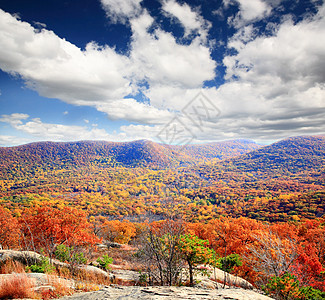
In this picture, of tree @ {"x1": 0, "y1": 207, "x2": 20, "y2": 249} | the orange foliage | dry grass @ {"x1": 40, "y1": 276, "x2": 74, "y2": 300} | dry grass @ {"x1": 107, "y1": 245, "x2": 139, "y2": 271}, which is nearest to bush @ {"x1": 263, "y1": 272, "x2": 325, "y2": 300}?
dry grass @ {"x1": 40, "y1": 276, "x2": 74, "y2": 300}

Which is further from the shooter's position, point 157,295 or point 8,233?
point 8,233

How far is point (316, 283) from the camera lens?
44.9 ft

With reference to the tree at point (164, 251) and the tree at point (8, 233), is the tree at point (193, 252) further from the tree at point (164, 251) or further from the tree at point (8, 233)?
the tree at point (8, 233)

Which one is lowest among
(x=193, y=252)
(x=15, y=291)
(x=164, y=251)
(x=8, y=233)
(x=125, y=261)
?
(x=125, y=261)

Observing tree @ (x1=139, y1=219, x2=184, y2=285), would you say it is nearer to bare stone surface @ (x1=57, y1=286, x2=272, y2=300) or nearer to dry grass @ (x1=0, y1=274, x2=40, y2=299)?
bare stone surface @ (x1=57, y1=286, x2=272, y2=300)

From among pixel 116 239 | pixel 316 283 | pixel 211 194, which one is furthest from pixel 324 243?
pixel 211 194

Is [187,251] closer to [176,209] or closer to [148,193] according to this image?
[176,209]

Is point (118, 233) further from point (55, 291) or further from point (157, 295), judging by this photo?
point (157, 295)

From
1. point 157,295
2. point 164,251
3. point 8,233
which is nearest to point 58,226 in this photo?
point 164,251

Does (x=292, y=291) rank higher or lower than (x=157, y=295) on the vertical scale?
lower

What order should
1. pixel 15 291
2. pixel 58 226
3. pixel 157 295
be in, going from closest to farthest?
pixel 15 291, pixel 157 295, pixel 58 226

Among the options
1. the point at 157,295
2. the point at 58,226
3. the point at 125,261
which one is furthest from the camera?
the point at 125,261

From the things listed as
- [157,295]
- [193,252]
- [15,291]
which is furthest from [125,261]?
[15,291]

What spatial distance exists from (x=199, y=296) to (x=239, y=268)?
1938 cm
